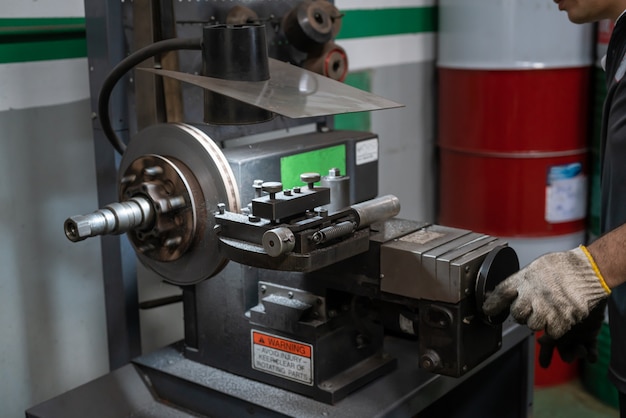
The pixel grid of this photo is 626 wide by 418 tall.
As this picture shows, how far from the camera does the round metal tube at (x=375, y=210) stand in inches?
43.1

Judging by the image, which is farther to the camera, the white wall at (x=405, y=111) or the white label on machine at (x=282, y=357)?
the white wall at (x=405, y=111)

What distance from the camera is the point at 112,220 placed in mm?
1085

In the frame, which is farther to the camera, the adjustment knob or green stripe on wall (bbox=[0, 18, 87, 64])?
green stripe on wall (bbox=[0, 18, 87, 64])

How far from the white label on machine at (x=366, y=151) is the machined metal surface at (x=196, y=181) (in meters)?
0.40

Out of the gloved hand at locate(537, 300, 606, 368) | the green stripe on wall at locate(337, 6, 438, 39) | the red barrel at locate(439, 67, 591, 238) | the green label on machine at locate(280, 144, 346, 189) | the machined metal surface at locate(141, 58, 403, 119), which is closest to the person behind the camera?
the machined metal surface at locate(141, 58, 403, 119)

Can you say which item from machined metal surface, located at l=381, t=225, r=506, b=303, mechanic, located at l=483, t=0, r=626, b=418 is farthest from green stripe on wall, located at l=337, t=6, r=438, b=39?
machined metal surface, located at l=381, t=225, r=506, b=303

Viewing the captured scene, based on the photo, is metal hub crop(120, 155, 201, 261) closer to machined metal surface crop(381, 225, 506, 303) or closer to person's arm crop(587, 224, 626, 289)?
machined metal surface crop(381, 225, 506, 303)

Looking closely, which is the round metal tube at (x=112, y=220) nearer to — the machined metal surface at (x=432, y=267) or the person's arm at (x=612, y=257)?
the machined metal surface at (x=432, y=267)

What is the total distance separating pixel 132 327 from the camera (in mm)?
1463

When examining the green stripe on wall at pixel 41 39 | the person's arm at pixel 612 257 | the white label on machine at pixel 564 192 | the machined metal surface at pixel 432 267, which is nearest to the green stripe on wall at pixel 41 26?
the green stripe on wall at pixel 41 39

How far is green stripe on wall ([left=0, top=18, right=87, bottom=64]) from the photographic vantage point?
1436 millimetres

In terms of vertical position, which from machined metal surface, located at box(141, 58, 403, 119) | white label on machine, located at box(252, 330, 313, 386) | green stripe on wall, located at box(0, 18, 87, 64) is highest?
green stripe on wall, located at box(0, 18, 87, 64)

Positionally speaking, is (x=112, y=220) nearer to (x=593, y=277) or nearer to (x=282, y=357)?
(x=282, y=357)

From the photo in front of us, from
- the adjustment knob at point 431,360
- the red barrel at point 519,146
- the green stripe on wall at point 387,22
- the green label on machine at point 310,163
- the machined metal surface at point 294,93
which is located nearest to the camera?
the machined metal surface at point 294,93
